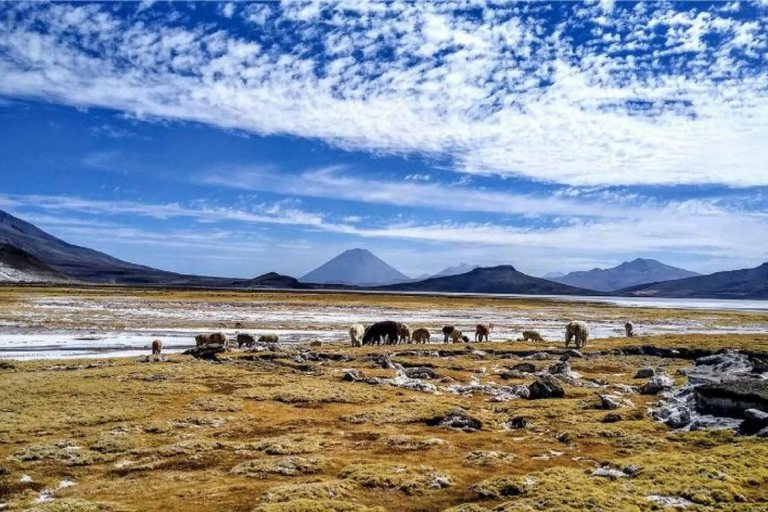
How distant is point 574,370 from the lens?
105 ft

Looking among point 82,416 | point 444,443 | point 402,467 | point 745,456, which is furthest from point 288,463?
point 745,456

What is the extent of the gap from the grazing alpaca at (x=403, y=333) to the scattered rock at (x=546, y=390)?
72.9 feet

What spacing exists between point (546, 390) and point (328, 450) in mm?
11235

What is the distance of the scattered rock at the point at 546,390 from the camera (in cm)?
2350

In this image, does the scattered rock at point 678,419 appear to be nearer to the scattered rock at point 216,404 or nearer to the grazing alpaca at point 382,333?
the scattered rock at point 216,404

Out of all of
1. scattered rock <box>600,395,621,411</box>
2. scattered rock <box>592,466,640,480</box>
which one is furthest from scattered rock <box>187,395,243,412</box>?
scattered rock <box>600,395,621,411</box>

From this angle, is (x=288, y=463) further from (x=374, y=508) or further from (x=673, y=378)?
(x=673, y=378)

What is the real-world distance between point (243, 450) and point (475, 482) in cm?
711

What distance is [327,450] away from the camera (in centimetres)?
1655

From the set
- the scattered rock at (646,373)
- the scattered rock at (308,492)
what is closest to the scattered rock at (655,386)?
the scattered rock at (646,373)

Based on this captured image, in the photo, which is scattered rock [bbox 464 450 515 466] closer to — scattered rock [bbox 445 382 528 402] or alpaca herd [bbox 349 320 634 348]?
scattered rock [bbox 445 382 528 402]

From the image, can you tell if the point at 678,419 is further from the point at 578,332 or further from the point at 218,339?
the point at 218,339

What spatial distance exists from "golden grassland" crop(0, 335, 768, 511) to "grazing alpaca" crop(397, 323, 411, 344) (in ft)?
62.9

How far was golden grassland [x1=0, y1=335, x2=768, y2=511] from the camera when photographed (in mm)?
12508
